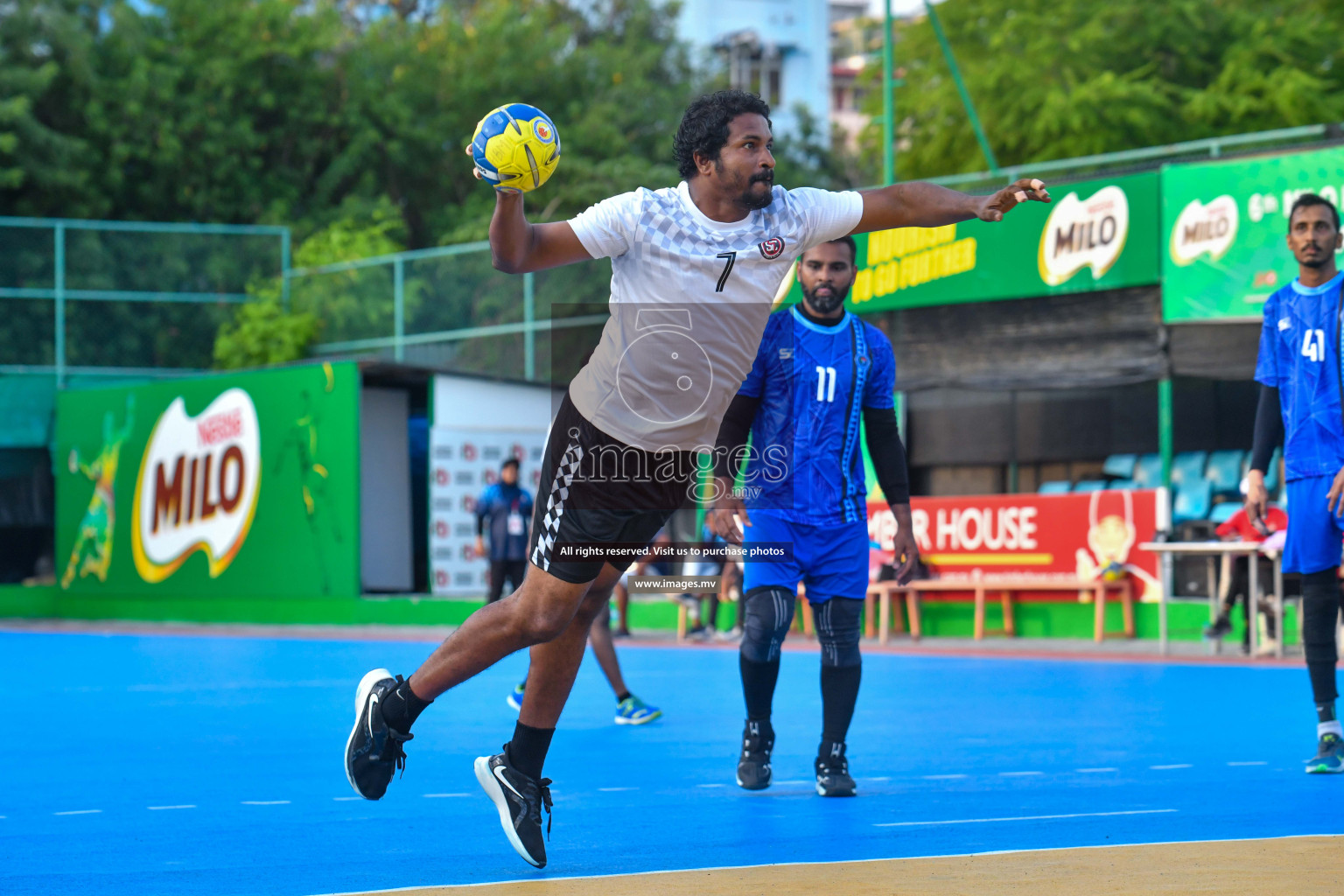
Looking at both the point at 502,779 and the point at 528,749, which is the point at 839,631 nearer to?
the point at 528,749

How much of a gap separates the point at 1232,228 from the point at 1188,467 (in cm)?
404

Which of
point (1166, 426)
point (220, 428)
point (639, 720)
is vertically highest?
point (220, 428)

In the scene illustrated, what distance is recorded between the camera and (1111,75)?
30375 millimetres

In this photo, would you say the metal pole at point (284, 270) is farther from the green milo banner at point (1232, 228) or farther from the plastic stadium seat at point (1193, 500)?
the green milo banner at point (1232, 228)

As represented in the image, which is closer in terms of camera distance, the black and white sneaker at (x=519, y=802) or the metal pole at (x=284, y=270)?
the black and white sneaker at (x=519, y=802)

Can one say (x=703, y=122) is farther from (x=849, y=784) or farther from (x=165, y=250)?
(x=165, y=250)

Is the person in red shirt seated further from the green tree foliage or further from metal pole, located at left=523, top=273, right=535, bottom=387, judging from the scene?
the green tree foliage

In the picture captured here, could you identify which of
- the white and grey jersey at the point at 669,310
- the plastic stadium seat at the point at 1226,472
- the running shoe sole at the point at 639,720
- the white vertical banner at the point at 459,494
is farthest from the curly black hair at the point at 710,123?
the white vertical banner at the point at 459,494

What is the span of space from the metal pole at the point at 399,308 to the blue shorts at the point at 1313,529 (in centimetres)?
1991

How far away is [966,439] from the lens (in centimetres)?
2327

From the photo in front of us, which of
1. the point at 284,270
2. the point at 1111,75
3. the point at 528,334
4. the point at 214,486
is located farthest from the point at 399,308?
the point at 1111,75

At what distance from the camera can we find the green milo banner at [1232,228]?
1608 cm

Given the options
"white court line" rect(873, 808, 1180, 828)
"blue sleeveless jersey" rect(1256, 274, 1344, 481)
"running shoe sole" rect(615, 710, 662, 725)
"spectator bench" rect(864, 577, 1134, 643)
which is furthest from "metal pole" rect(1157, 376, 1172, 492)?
"white court line" rect(873, 808, 1180, 828)

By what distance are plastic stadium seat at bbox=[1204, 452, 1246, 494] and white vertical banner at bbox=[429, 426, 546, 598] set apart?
8842mm
